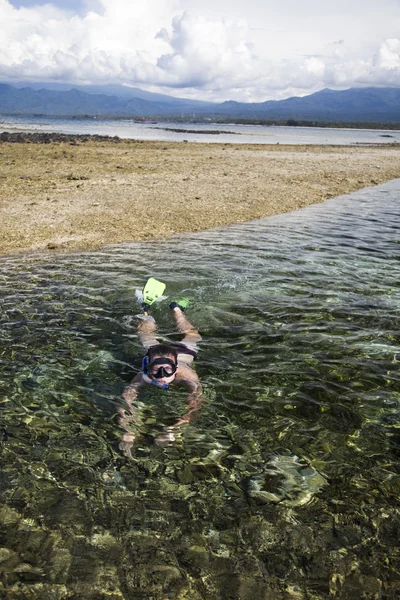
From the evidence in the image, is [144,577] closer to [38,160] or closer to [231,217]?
[231,217]

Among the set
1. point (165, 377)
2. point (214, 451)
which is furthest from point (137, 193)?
point (214, 451)

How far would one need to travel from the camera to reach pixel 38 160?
3048 cm

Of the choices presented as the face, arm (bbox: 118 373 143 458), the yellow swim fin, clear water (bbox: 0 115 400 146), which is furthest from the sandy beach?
clear water (bbox: 0 115 400 146)

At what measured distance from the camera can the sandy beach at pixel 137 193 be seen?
48.6 ft

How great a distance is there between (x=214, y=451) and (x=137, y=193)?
17.3 m

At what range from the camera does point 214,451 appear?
5.03 metres

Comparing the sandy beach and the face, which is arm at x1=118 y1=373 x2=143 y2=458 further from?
the sandy beach

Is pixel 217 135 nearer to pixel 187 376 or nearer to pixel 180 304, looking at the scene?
pixel 180 304

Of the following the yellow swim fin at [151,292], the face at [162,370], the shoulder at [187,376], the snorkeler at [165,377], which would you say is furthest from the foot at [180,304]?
the face at [162,370]

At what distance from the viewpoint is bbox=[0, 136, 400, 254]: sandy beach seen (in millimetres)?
14812

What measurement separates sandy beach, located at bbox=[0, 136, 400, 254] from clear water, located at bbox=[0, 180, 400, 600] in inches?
207

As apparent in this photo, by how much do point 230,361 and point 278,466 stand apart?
230cm

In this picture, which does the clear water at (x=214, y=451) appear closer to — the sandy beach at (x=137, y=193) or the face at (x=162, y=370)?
the face at (x=162, y=370)

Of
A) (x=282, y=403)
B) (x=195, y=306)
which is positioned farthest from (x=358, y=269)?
(x=282, y=403)
